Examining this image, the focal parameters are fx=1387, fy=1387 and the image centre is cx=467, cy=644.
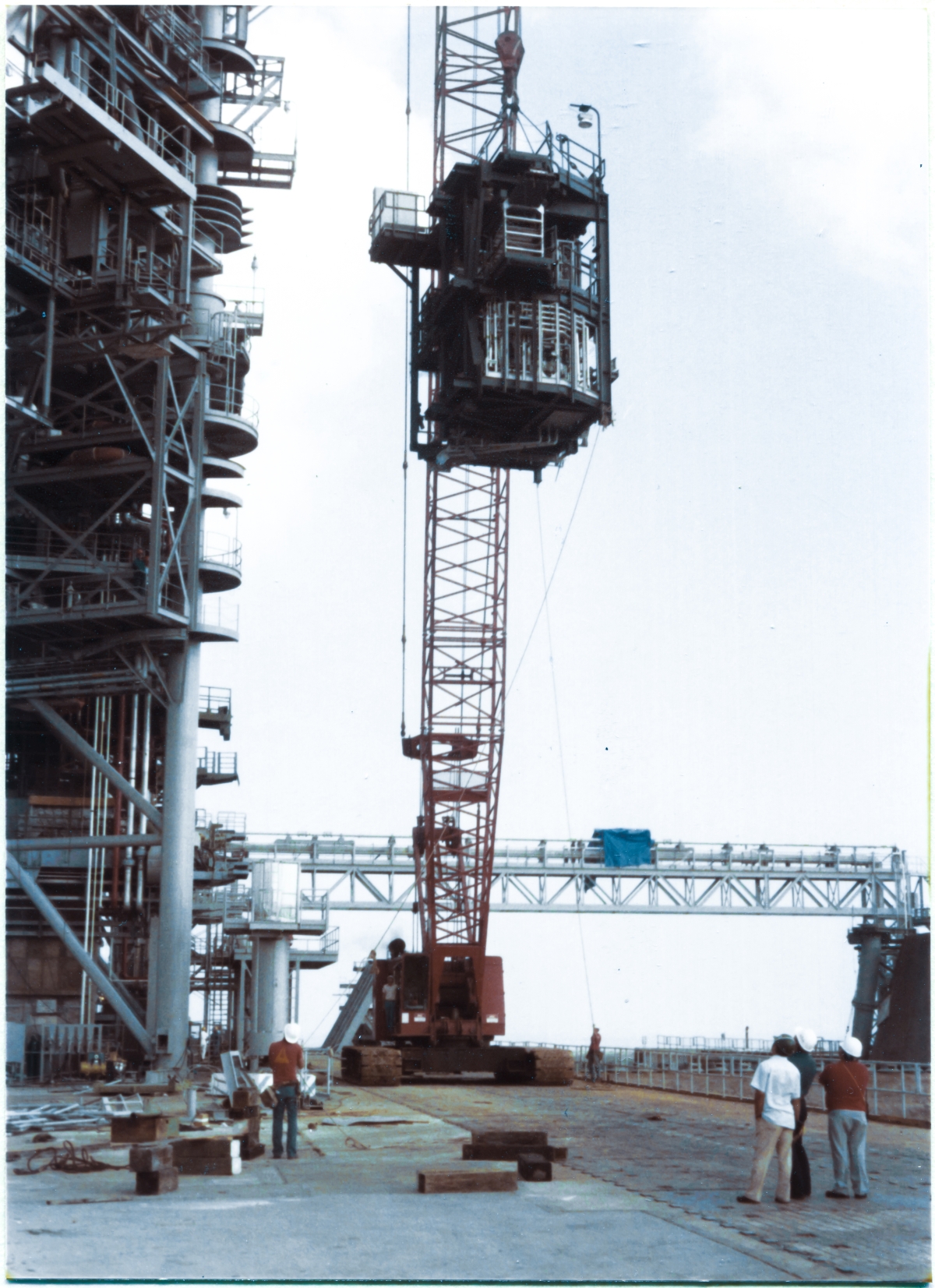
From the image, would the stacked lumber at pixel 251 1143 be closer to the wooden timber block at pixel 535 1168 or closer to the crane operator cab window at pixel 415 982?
the wooden timber block at pixel 535 1168

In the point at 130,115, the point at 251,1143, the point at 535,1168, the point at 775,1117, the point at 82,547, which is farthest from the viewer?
the point at 82,547

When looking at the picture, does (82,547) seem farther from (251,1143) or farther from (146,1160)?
(146,1160)

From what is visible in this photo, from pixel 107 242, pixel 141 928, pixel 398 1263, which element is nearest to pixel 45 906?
pixel 141 928

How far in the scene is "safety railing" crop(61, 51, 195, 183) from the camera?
38812mm

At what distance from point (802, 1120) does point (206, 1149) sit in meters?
7.87

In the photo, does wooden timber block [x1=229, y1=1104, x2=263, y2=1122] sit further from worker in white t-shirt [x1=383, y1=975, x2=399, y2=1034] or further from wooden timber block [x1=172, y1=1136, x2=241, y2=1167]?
worker in white t-shirt [x1=383, y1=975, x2=399, y2=1034]

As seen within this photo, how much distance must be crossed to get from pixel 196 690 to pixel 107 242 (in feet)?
47.3

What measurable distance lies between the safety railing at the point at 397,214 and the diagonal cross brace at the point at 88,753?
17778 millimetres

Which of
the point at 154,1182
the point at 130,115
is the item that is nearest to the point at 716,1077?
the point at 130,115

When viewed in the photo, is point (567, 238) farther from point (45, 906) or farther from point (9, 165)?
point (45, 906)

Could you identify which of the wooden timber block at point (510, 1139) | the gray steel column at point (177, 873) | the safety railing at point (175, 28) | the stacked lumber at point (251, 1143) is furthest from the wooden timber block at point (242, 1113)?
the safety railing at point (175, 28)

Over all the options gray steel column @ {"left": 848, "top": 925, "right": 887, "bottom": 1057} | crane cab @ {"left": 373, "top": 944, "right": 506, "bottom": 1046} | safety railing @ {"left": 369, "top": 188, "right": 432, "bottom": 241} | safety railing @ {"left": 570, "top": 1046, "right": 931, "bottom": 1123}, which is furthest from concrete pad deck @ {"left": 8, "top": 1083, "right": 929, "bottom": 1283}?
gray steel column @ {"left": 848, "top": 925, "right": 887, "bottom": 1057}

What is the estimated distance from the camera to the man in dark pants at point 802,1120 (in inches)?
683

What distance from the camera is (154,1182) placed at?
16984 millimetres
